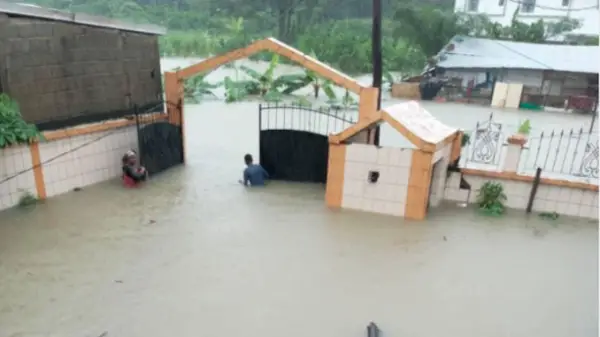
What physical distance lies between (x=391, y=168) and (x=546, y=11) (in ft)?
122

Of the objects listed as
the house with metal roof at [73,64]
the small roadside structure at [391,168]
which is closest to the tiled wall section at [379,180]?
the small roadside structure at [391,168]

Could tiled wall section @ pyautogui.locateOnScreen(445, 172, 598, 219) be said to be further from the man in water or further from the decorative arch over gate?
the man in water

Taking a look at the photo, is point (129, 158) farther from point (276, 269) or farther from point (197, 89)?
point (197, 89)

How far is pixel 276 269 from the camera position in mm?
6922

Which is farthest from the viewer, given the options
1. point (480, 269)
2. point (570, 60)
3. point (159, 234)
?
point (570, 60)

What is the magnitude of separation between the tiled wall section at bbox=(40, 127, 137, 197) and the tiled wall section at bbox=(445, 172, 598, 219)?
694cm

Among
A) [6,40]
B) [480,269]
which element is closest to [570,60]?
[480,269]

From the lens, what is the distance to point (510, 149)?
8.77 m

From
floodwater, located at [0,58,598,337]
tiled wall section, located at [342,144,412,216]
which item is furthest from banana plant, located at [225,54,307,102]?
tiled wall section, located at [342,144,412,216]

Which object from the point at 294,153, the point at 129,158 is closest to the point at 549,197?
the point at 294,153

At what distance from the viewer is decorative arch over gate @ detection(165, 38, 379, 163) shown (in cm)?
980

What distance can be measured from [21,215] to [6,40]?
303 cm

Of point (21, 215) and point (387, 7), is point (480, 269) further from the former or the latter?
point (387, 7)

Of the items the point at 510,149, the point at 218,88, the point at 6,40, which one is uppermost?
the point at 6,40
